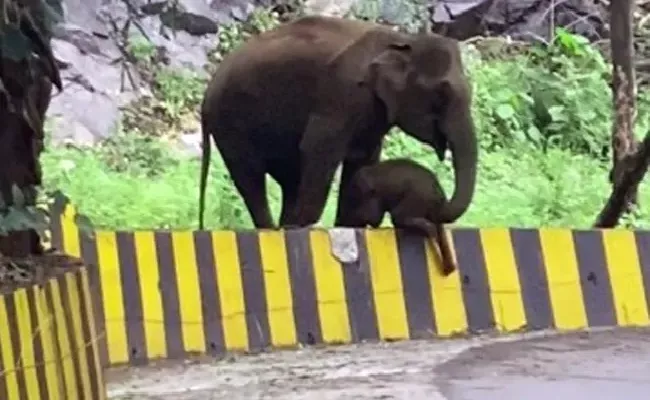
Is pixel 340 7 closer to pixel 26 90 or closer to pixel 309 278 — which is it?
pixel 309 278

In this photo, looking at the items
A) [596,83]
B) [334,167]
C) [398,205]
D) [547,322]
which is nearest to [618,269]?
[547,322]

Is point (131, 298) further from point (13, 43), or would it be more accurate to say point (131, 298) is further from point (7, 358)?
point (13, 43)

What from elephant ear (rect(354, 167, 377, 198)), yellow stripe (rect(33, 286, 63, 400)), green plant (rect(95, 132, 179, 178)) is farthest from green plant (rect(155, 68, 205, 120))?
yellow stripe (rect(33, 286, 63, 400))

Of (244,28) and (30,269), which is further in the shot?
(244,28)

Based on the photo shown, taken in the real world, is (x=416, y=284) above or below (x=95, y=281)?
below

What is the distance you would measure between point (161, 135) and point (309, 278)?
771 cm

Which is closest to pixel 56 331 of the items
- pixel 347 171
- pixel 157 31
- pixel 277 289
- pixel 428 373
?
pixel 428 373

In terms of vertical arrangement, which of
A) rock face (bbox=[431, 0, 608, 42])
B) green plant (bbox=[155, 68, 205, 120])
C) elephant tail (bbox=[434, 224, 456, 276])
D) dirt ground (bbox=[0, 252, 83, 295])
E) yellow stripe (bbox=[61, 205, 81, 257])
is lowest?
elephant tail (bbox=[434, 224, 456, 276])

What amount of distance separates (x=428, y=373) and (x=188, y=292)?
4.30 ft

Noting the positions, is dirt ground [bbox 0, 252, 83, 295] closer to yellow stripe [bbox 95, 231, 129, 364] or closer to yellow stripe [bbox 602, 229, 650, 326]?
yellow stripe [bbox 95, 231, 129, 364]

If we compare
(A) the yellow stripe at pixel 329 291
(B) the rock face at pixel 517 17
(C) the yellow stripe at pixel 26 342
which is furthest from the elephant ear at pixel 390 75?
(B) the rock face at pixel 517 17

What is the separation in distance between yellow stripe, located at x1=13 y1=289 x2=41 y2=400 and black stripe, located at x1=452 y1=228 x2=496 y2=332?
11.6 feet

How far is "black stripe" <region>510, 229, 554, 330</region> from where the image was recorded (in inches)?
304

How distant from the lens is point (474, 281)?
7.72m
